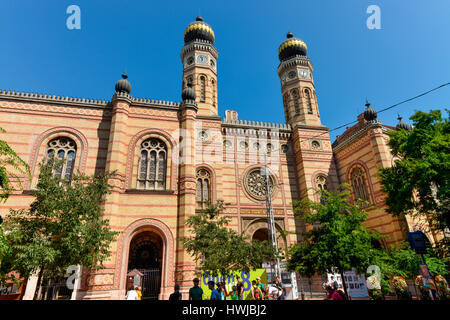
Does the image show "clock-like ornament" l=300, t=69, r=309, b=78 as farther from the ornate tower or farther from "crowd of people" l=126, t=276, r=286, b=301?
"crowd of people" l=126, t=276, r=286, b=301

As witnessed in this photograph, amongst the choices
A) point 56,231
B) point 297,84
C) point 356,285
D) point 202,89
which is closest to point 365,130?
point 297,84

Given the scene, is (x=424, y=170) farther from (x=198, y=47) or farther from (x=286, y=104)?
(x=198, y=47)

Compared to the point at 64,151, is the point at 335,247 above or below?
below

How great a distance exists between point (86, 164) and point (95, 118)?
3191 mm

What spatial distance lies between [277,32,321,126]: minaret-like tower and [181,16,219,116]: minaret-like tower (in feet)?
22.5

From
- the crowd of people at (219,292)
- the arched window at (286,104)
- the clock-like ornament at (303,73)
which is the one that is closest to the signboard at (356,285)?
the crowd of people at (219,292)

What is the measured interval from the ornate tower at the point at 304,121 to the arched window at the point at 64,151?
49.8 ft

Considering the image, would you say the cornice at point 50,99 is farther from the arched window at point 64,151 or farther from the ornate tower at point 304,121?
the ornate tower at point 304,121

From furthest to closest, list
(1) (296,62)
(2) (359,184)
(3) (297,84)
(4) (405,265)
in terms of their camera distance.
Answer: (1) (296,62) → (3) (297,84) → (2) (359,184) → (4) (405,265)

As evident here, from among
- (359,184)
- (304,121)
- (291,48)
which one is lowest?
(359,184)

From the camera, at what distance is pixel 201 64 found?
905 inches

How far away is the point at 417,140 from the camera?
12.5m

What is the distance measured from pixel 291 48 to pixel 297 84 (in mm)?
3997
